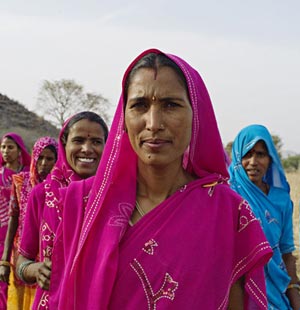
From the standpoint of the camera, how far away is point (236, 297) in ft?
7.24

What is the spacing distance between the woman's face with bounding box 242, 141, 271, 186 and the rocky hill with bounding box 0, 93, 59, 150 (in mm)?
26002

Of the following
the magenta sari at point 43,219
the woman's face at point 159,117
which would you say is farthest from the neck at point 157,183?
the magenta sari at point 43,219

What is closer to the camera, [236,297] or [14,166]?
[236,297]

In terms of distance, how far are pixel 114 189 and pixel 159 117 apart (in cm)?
36

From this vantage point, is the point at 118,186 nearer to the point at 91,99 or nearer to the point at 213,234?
the point at 213,234

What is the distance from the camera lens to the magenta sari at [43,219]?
328 cm

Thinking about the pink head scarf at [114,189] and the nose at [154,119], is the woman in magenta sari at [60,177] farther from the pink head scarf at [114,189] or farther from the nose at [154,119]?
the nose at [154,119]

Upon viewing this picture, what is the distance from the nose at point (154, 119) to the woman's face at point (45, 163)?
328 cm

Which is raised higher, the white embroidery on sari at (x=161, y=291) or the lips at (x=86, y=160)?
the lips at (x=86, y=160)

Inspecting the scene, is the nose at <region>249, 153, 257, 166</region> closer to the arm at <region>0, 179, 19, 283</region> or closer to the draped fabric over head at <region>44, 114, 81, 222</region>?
the draped fabric over head at <region>44, 114, 81, 222</region>

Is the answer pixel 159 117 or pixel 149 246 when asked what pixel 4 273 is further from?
pixel 159 117

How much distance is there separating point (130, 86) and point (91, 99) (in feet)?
136

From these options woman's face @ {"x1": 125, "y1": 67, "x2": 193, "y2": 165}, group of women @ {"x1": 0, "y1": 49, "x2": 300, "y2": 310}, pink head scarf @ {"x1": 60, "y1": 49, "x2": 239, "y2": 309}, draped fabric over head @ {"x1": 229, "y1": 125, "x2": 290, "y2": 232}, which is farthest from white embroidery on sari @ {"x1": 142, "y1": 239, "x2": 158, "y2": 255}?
draped fabric over head @ {"x1": 229, "y1": 125, "x2": 290, "y2": 232}

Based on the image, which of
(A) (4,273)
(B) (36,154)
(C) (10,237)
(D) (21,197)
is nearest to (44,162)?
(B) (36,154)
